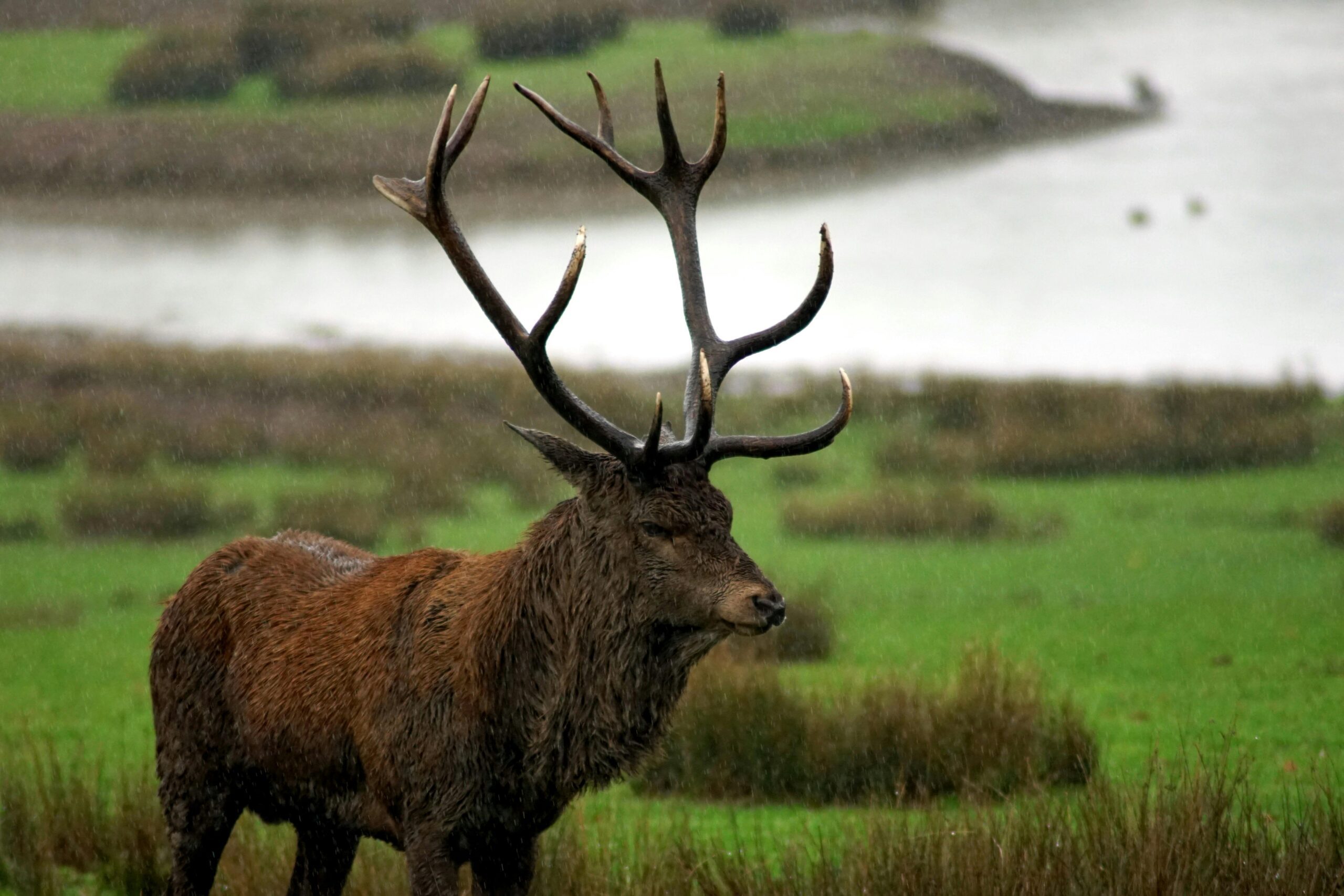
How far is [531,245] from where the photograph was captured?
6812 centimetres

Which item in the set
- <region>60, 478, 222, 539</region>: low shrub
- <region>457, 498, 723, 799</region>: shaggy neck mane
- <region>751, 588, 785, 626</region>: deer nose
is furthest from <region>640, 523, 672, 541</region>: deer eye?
<region>60, 478, 222, 539</region>: low shrub

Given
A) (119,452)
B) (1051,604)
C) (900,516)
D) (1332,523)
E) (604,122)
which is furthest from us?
(119,452)

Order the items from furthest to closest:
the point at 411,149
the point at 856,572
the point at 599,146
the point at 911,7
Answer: the point at 911,7 → the point at 411,149 → the point at 856,572 → the point at 599,146

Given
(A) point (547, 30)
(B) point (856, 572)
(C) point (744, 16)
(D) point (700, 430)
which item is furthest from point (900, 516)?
(C) point (744, 16)

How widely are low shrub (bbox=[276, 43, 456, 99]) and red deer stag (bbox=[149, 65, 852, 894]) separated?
6293 cm

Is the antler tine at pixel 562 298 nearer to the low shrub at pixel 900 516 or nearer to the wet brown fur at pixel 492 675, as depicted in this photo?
the wet brown fur at pixel 492 675

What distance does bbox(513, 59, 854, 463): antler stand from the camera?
5.48 m

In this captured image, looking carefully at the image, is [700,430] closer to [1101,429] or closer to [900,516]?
[900,516]

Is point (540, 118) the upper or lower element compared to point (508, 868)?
upper

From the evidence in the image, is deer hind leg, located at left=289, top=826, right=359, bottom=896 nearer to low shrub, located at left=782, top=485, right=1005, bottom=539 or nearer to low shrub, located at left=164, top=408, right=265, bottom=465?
low shrub, located at left=782, top=485, right=1005, bottom=539

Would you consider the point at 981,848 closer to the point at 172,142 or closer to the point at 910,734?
the point at 910,734

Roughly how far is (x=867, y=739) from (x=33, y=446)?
24.5m

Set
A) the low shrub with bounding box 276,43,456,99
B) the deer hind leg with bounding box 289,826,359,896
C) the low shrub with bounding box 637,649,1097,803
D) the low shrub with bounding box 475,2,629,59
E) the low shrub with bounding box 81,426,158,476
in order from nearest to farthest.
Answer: the deer hind leg with bounding box 289,826,359,896 < the low shrub with bounding box 637,649,1097,803 < the low shrub with bounding box 81,426,158,476 < the low shrub with bounding box 276,43,456,99 < the low shrub with bounding box 475,2,629,59

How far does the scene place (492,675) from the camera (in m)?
5.60
